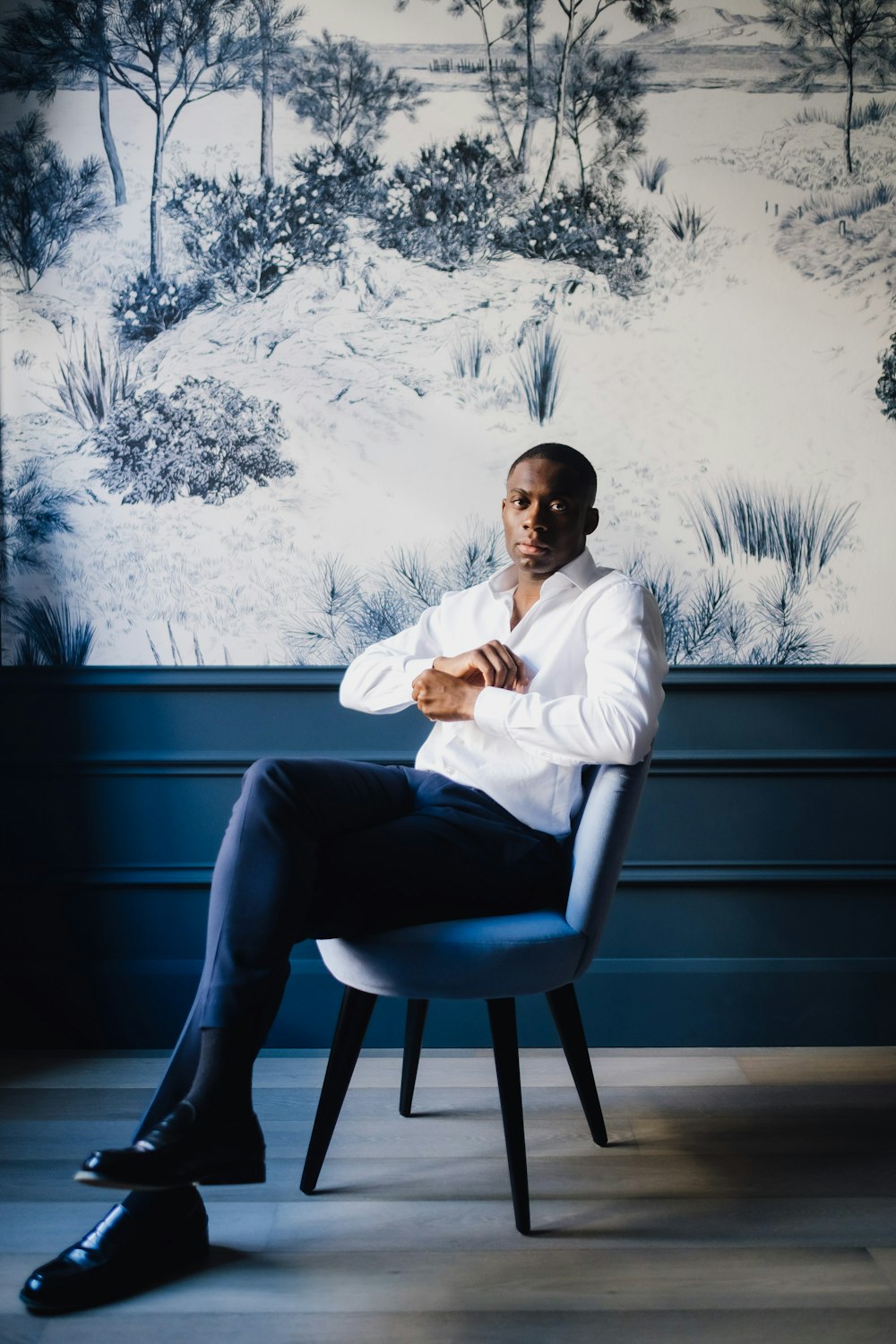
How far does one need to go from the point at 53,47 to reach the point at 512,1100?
91.0 inches

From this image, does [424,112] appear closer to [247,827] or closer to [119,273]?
[119,273]

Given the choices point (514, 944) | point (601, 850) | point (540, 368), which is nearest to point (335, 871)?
point (514, 944)

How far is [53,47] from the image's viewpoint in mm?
2266

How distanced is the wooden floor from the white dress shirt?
61 cm

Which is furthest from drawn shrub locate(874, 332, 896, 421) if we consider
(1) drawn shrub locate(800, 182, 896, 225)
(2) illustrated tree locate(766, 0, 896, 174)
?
(2) illustrated tree locate(766, 0, 896, 174)

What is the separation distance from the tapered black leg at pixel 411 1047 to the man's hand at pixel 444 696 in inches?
21.5

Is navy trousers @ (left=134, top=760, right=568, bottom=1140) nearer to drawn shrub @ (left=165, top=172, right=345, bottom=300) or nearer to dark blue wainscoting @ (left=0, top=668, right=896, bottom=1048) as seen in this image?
dark blue wainscoting @ (left=0, top=668, right=896, bottom=1048)

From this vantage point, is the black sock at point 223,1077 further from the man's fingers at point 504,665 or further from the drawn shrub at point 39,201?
the drawn shrub at point 39,201

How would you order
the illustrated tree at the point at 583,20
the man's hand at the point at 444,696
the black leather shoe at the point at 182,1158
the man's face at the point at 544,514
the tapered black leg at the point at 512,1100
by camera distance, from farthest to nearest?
1. the illustrated tree at the point at 583,20
2. the man's face at the point at 544,514
3. the man's hand at the point at 444,696
4. the tapered black leg at the point at 512,1100
5. the black leather shoe at the point at 182,1158

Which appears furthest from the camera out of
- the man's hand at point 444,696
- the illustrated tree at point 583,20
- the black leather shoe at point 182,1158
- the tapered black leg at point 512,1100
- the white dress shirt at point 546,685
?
the illustrated tree at point 583,20

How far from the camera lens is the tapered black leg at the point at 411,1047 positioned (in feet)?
6.45

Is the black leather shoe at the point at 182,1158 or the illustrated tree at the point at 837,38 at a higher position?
the illustrated tree at the point at 837,38

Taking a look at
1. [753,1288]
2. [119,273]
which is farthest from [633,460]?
[753,1288]

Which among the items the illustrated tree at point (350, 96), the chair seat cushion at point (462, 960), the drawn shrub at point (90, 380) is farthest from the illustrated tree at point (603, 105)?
the chair seat cushion at point (462, 960)
